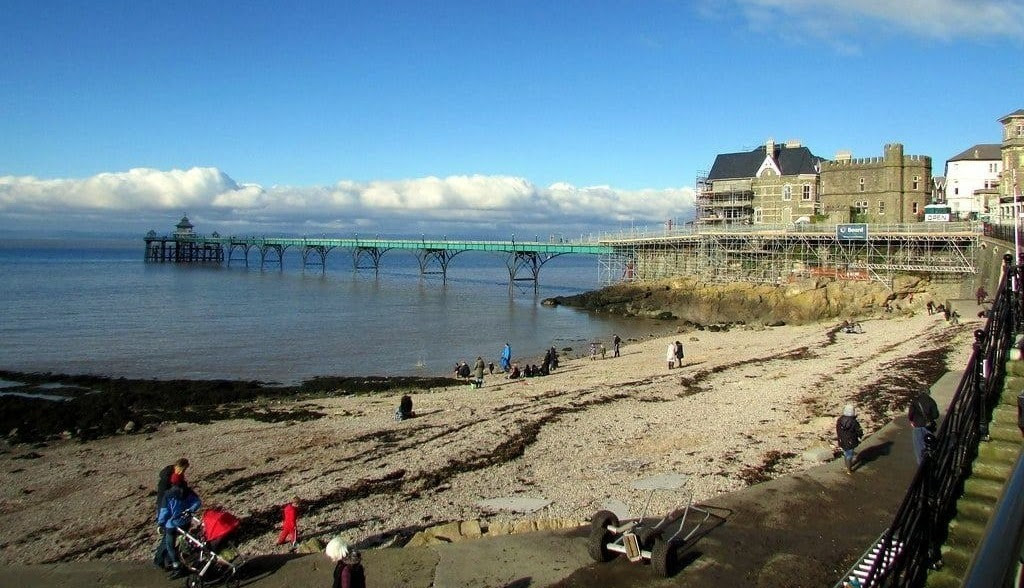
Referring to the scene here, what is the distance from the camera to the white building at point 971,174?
57.7 metres

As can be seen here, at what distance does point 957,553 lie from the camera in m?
5.37

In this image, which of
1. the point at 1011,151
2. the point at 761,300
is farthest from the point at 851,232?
the point at 1011,151

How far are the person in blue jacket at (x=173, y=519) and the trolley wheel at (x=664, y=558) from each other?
203 inches

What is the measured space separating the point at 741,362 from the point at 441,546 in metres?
16.8

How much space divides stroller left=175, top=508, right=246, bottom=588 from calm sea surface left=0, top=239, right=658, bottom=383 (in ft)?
60.9

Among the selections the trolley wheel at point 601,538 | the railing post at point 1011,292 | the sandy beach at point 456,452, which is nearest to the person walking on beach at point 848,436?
the sandy beach at point 456,452

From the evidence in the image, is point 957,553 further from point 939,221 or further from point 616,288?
point 616,288

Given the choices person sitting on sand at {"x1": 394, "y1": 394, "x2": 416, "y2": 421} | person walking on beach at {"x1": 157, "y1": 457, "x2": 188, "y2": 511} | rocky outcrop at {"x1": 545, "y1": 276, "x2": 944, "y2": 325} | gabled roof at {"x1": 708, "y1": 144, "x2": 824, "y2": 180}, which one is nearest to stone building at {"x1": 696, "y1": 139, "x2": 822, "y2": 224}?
gabled roof at {"x1": 708, "y1": 144, "x2": 824, "y2": 180}

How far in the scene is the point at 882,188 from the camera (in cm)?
4872

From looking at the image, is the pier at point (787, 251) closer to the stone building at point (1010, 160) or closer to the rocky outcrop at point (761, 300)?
the rocky outcrop at point (761, 300)

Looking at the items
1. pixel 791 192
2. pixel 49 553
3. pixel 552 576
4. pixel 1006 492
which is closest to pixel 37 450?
pixel 49 553

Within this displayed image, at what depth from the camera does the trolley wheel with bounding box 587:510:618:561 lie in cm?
753

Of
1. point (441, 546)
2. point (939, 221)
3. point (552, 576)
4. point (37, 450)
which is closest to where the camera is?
point (552, 576)

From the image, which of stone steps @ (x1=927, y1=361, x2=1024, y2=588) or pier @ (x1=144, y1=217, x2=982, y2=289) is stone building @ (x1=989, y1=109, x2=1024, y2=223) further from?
stone steps @ (x1=927, y1=361, x2=1024, y2=588)
